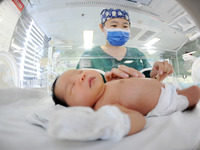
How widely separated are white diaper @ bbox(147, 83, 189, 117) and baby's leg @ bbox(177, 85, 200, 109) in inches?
0.6

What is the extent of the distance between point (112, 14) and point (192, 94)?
1.14 ft

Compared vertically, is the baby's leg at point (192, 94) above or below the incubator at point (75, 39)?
below

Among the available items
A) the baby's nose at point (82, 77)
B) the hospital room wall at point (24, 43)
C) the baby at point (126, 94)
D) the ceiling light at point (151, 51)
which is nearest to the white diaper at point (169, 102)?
the baby at point (126, 94)

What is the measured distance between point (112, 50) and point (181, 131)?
30 centimetres

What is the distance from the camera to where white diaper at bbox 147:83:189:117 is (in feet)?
1.42

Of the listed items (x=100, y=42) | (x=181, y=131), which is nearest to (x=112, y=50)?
(x=100, y=42)

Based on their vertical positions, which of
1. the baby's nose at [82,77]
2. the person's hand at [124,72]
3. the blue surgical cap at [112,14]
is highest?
the blue surgical cap at [112,14]

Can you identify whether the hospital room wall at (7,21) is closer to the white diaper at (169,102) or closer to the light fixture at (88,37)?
the light fixture at (88,37)

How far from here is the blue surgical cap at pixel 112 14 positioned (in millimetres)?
391

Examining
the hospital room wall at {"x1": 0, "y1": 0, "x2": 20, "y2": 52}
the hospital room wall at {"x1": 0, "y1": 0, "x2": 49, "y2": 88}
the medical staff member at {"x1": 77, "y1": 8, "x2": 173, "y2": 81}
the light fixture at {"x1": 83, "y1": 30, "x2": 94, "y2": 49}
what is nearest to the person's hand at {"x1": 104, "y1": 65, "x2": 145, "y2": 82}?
the medical staff member at {"x1": 77, "y1": 8, "x2": 173, "y2": 81}

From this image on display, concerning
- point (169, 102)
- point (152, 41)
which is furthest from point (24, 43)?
point (169, 102)

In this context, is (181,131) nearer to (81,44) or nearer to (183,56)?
(183,56)

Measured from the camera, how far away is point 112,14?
0.40 m

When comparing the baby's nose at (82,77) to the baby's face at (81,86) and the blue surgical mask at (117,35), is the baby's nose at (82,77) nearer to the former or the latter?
the baby's face at (81,86)
